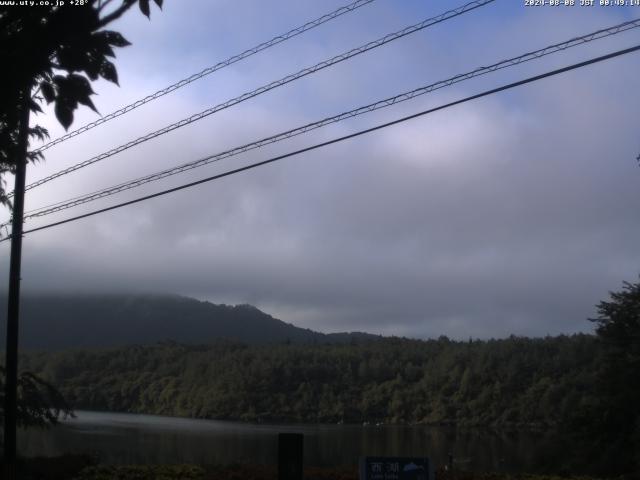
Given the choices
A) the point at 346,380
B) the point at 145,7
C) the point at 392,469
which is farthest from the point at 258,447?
the point at 346,380

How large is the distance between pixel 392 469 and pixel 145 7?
666 centimetres

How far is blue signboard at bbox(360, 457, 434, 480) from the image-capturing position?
10.3m

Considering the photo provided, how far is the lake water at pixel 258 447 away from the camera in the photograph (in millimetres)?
29969

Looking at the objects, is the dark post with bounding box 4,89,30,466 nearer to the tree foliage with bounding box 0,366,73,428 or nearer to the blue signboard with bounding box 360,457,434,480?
the tree foliage with bounding box 0,366,73,428

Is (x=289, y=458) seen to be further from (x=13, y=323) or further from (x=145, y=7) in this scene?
(x=13, y=323)

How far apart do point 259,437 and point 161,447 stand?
8241 millimetres

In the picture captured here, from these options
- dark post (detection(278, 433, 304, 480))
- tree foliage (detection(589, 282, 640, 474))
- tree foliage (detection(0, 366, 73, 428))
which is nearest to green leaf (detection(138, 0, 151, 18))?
dark post (detection(278, 433, 304, 480))

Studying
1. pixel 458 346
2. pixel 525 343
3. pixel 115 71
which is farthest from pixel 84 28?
pixel 458 346

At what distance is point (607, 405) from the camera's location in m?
29.7

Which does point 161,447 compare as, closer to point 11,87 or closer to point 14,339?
point 14,339

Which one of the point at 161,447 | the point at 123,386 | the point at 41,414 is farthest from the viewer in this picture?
the point at 123,386

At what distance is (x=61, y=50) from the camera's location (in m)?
6.20

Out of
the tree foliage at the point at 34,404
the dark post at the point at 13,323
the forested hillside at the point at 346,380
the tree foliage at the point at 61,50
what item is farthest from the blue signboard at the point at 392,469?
the forested hillside at the point at 346,380

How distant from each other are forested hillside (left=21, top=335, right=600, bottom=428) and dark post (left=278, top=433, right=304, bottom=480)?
45.0 m
